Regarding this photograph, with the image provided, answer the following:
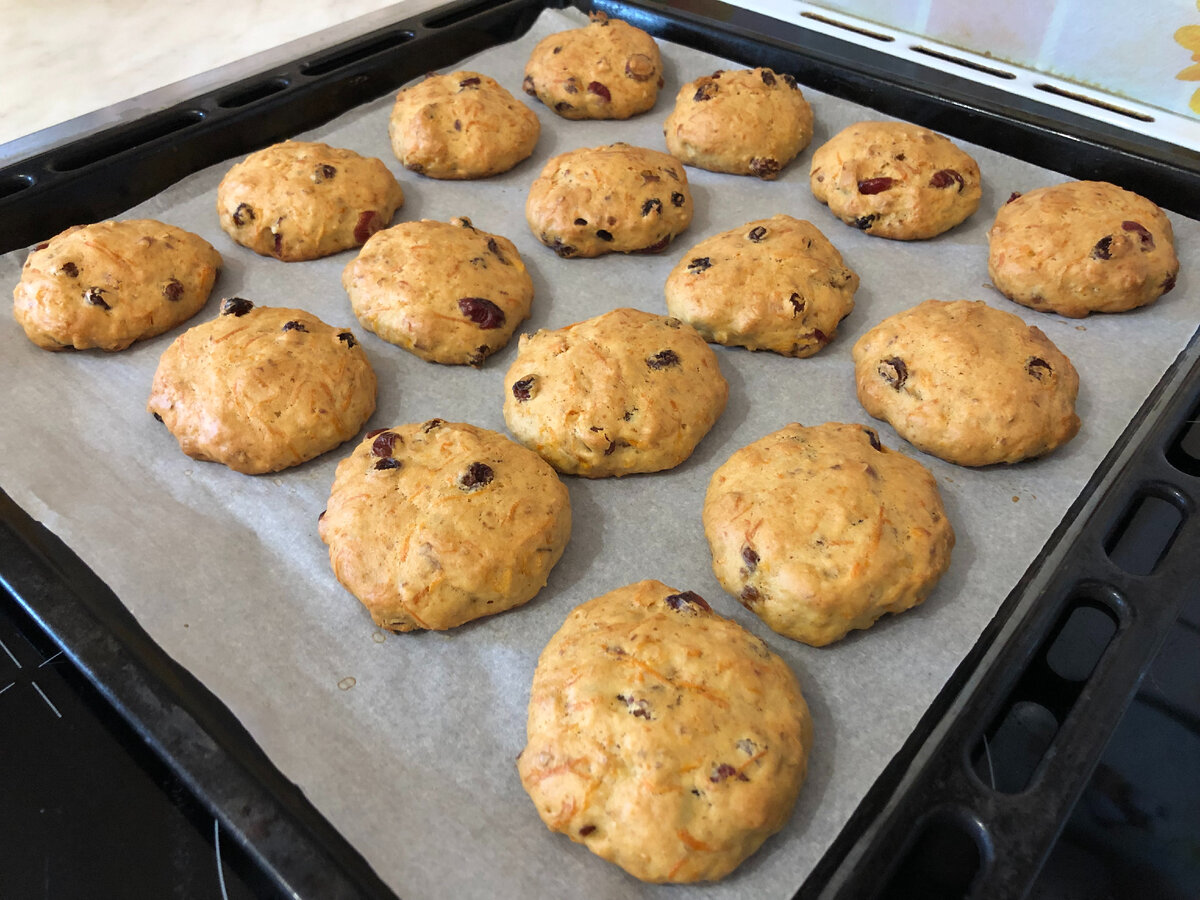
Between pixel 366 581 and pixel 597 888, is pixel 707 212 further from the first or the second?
pixel 597 888

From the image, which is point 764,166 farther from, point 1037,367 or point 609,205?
point 1037,367

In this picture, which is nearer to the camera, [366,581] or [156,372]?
[366,581]

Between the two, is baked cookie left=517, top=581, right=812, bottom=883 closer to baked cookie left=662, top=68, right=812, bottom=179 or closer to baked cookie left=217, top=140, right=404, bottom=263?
baked cookie left=217, top=140, right=404, bottom=263

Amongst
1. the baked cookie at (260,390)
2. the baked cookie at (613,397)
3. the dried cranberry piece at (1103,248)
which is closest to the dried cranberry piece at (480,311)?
the baked cookie at (613,397)

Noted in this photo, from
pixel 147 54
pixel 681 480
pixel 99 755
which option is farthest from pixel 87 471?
pixel 147 54

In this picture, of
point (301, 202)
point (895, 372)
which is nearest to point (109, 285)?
point (301, 202)

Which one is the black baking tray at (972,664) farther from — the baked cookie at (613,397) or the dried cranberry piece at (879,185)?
the baked cookie at (613,397)
